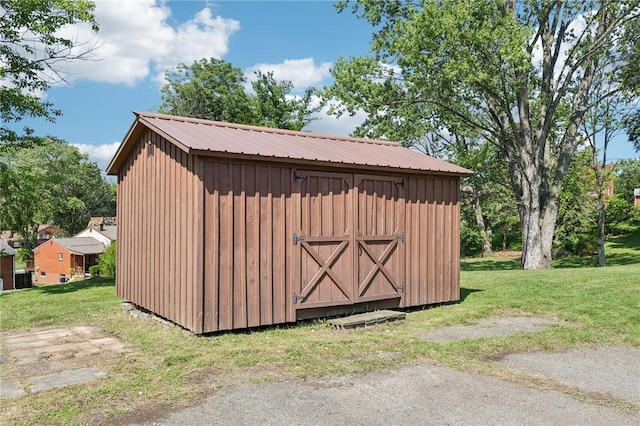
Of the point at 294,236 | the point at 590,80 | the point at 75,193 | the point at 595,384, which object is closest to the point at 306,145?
the point at 294,236

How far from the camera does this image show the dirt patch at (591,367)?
16.9ft

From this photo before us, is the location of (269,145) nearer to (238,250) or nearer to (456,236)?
(238,250)

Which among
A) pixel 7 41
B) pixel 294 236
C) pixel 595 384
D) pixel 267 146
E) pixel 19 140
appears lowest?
pixel 595 384

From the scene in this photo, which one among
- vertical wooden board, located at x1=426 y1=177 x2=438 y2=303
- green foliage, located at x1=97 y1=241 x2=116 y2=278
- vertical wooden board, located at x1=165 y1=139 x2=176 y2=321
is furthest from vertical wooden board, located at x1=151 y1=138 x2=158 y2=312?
green foliage, located at x1=97 y1=241 x2=116 y2=278

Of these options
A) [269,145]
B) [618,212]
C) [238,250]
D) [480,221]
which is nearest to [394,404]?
[238,250]

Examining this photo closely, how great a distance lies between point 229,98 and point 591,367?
103 feet

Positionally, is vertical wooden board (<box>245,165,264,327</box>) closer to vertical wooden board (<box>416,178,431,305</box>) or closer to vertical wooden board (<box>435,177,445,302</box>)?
vertical wooden board (<box>416,178,431,305</box>)

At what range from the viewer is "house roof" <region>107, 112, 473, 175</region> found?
294 inches

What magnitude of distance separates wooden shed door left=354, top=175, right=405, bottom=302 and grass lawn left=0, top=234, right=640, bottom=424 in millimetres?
750

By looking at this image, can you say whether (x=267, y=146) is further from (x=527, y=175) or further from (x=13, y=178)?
(x=527, y=175)

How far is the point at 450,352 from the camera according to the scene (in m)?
6.43

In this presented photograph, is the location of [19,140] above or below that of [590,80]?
below

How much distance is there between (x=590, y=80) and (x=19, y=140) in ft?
62.6

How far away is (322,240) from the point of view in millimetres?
8219
